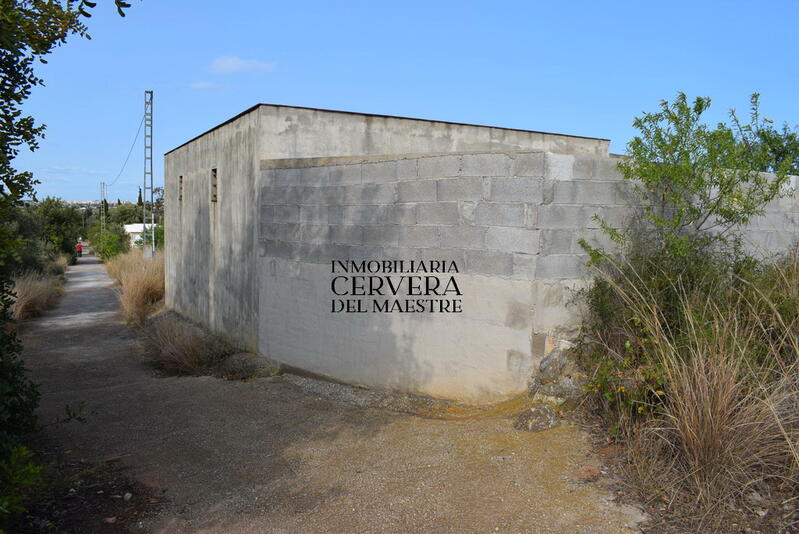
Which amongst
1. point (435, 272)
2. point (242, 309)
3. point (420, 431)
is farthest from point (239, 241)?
point (420, 431)

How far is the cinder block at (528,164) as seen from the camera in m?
4.80

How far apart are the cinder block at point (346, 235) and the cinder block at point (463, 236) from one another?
48.5 inches

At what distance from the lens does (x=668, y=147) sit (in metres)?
4.81

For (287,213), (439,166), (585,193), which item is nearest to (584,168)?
(585,193)

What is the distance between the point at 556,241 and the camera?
16.1 ft

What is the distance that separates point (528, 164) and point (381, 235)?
1941 mm

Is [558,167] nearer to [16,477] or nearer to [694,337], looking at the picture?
[694,337]

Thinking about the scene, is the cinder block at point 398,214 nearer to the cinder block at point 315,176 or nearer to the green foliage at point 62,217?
the cinder block at point 315,176

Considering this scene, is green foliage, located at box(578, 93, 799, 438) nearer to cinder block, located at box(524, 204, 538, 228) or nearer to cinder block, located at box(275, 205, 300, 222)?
cinder block, located at box(524, 204, 538, 228)

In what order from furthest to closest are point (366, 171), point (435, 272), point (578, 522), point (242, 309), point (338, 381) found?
point (242, 309) < point (338, 381) < point (366, 171) < point (435, 272) < point (578, 522)

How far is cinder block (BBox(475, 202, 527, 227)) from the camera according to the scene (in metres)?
4.93

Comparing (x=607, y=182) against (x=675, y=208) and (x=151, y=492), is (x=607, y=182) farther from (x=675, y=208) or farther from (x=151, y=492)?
(x=151, y=492)

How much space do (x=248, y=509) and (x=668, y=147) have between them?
13.8ft

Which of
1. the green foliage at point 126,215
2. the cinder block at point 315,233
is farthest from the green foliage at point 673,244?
the green foliage at point 126,215
